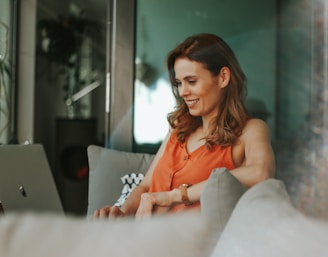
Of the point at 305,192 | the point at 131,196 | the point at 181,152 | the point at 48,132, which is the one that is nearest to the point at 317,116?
the point at 305,192

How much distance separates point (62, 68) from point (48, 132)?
0.16 m

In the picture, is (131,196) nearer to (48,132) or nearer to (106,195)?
(106,195)

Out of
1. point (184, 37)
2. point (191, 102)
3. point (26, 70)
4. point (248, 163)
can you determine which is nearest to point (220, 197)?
point (248, 163)

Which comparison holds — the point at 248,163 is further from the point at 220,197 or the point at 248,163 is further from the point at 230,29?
the point at 230,29

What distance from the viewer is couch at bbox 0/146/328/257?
557 mm

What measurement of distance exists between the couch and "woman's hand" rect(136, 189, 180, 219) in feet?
0.63

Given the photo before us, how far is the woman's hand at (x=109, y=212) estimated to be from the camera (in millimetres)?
846

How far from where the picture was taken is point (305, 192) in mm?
904

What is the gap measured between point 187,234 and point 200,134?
1.21 feet

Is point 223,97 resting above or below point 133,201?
above

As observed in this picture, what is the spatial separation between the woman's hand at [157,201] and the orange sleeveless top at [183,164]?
0.01 metres

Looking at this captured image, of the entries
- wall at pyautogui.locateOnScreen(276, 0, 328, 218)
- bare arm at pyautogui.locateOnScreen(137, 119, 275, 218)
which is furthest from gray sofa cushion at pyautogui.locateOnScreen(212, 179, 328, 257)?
wall at pyautogui.locateOnScreen(276, 0, 328, 218)

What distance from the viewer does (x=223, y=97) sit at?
2.98 ft

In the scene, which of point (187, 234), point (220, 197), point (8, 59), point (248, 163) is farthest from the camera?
point (8, 59)
